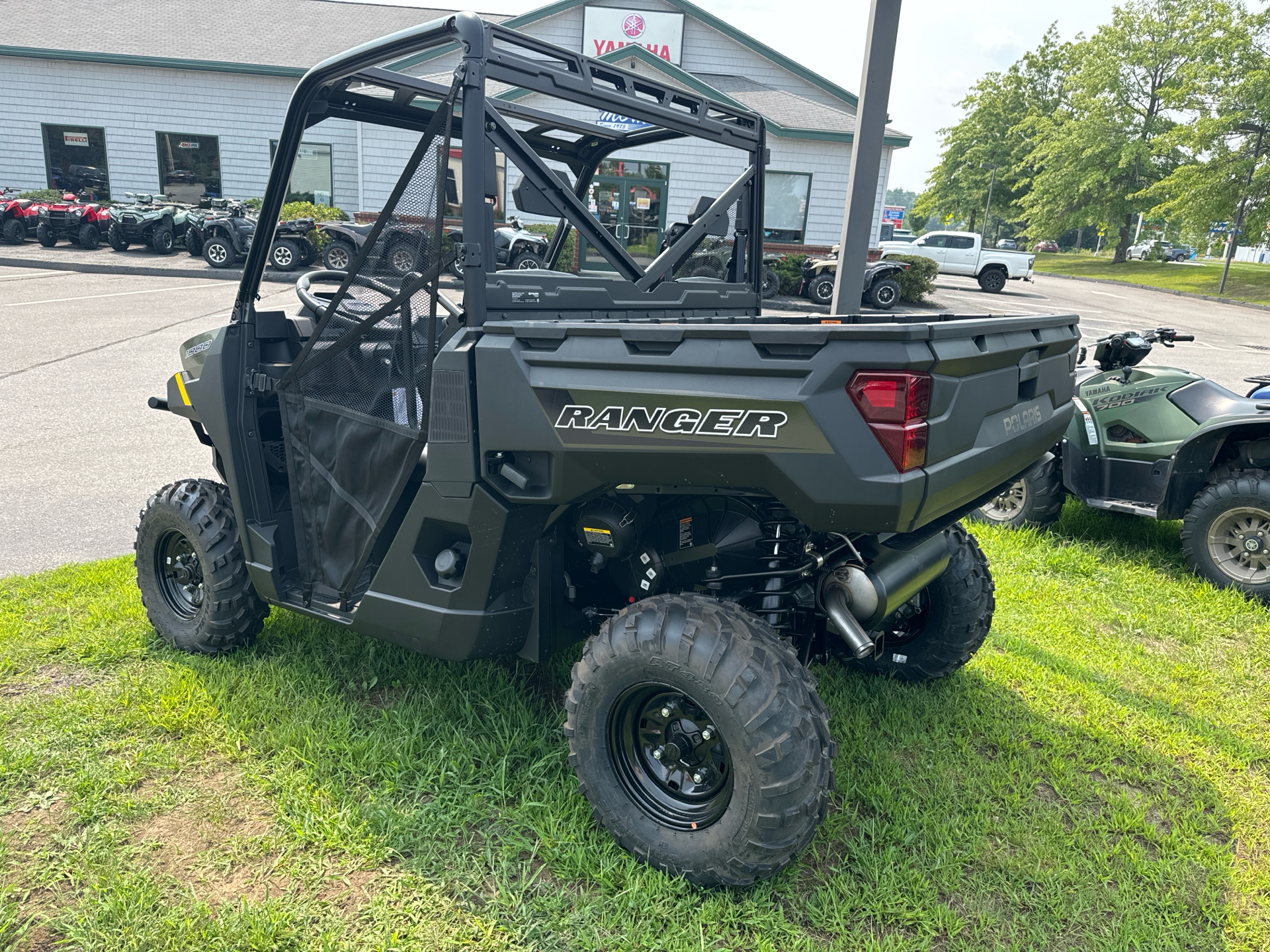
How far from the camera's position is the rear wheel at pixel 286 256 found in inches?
677

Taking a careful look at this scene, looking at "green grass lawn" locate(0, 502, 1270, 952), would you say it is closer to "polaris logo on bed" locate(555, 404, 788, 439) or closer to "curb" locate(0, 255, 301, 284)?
"polaris logo on bed" locate(555, 404, 788, 439)

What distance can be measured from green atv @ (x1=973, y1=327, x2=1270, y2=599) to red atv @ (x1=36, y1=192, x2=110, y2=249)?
22606 mm

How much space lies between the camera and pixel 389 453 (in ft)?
9.43

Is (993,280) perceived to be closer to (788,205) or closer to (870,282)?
(788,205)

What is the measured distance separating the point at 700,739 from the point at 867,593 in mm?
666

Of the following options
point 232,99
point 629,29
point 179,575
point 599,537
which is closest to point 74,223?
point 232,99

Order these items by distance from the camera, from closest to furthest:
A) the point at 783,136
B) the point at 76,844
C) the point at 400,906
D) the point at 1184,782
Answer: the point at 400,906
the point at 76,844
the point at 1184,782
the point at 783,136

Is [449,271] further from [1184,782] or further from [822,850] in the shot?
[1184,782]

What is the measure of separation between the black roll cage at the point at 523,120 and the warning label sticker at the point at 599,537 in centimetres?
71

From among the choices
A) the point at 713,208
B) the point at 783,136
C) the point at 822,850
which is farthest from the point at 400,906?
the point at 783,136

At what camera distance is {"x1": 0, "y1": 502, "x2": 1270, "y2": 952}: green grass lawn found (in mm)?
2385

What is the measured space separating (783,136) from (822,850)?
21.8 metres

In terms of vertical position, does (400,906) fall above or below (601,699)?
below

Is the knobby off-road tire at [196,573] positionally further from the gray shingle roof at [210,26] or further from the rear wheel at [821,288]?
the gray shingle roof at [210,26]
